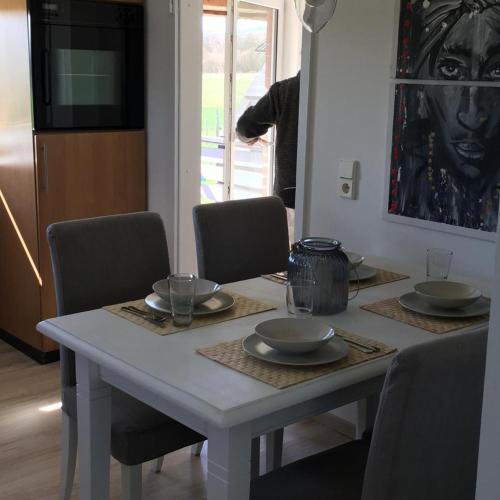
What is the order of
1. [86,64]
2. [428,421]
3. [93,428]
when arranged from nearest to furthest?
[428,421], [93,428], [86,64]

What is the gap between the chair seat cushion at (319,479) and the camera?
1.78 metres

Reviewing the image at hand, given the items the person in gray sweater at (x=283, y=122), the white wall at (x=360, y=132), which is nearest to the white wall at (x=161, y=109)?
the person in gray sweater at (x=283, y=122)

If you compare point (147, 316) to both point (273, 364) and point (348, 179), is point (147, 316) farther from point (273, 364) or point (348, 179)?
point (348, 179)

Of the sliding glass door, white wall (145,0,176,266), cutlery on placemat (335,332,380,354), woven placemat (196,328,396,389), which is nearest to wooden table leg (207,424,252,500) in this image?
woven placemat (196,328,396,389)

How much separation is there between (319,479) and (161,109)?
97.6 inches

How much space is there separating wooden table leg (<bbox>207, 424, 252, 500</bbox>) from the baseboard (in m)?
2.31

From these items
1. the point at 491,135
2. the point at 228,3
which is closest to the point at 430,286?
the point at 491,135

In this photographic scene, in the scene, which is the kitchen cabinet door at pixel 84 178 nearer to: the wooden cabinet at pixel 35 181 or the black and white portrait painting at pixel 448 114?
the wooden cabinet at pixel 35 181

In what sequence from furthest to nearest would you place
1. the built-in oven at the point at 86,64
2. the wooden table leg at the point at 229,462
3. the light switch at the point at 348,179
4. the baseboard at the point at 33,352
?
the baseboard at the point at 33,352
the built-in oven at the point at 86,64
the light switch at the point at 348,179
the wooden table leg at the point at 229,462

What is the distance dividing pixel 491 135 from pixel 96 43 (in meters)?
2.03

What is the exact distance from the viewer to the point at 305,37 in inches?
124

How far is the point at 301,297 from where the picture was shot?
6.87 feet

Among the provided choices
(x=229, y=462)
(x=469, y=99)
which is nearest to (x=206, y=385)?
(x=229, y=462)

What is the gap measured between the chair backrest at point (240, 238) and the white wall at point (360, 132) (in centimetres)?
→ 30
